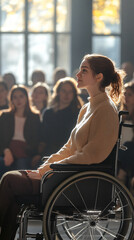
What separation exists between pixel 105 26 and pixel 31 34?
102 centimetres

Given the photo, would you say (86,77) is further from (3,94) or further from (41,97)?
(3,94)

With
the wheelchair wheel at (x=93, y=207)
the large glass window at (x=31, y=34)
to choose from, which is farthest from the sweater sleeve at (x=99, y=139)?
the large glass window at (x=31, y=34)

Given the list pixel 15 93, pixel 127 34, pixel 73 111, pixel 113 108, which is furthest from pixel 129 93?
pixel 127 34

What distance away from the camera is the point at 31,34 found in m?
10.0

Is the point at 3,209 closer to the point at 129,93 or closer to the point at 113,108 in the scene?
the point at 113,108

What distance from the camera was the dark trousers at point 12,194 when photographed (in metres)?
3.99

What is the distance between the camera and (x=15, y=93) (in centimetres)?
698

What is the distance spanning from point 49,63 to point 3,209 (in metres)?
6.20

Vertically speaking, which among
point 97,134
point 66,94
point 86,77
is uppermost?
point 86,77

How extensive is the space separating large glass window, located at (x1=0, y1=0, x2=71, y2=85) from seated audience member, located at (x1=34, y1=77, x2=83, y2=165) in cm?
301

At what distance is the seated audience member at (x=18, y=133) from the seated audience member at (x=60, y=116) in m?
0.12

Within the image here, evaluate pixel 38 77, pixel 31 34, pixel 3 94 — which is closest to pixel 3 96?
pixel 3 94

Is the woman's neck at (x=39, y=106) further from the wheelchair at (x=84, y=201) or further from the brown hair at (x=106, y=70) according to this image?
the wheelchair at (x=84, y=201)

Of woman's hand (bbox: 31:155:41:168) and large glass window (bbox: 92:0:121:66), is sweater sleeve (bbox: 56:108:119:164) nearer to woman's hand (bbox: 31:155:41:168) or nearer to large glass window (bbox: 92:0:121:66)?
woman's hand (bbox: 31:155:41:168)
